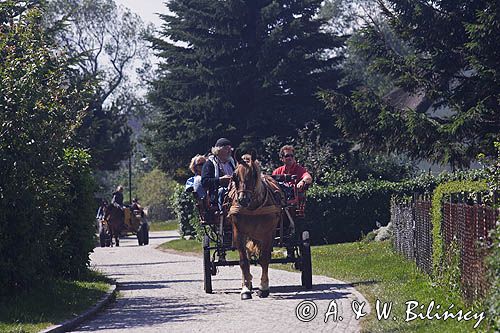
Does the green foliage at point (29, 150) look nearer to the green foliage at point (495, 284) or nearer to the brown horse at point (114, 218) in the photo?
the green foliage at point (495, 284)

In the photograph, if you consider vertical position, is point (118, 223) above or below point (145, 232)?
above

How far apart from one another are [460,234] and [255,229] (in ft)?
12.9

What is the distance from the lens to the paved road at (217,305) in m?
13.1

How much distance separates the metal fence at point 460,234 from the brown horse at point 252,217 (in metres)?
2.64

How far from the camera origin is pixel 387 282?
1756 centimetres

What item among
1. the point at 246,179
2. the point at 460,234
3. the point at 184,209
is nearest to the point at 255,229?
the point at 246,179

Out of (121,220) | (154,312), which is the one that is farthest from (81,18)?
(154,312)

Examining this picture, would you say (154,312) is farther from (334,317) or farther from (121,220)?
(121,220)

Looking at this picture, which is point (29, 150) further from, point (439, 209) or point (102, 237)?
point (102, 237)

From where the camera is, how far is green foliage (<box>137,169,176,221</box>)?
8238 cm

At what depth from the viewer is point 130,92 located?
8906 centimetres

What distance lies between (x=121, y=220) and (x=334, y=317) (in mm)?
26476

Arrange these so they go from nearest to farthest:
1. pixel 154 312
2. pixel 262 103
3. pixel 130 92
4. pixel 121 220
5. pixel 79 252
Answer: pixel 154 312
pixel 79 252
pixel 121 220
pixel 262 103
pixel 130 92

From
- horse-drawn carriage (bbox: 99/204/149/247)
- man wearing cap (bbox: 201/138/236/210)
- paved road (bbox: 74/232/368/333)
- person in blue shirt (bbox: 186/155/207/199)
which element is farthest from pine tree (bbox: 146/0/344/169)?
man wearing cap (bbox: 201/138/236/210)
